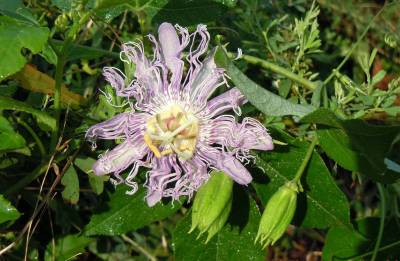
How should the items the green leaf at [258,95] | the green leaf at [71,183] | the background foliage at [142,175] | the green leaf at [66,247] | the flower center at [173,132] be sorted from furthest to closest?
the green leaf at [66,247]
the green leaf at [71,183]
the flower center at [173,132]
the background foliage at [142,175]
the green leaf at [258,95]

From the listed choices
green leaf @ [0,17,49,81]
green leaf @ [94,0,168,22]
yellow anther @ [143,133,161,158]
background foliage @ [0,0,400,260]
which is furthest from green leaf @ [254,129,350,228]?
green leaf @ [0,17,49,81]

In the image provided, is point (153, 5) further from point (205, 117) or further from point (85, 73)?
point (85, 73)

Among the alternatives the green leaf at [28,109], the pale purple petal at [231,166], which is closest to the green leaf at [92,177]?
the green leaf at [28,109]

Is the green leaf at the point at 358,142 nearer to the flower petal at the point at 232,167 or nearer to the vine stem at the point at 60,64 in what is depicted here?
the flower petal at the point at 232,167

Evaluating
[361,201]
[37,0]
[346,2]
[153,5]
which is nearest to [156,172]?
[153,5]

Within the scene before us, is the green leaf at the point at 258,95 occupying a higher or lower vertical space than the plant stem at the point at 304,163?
higher

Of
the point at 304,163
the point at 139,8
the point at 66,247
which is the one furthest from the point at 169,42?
the point at 66,247

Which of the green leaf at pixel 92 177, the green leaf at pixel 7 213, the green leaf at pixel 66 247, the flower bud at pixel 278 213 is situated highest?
the flower bud at pixel 278 213
